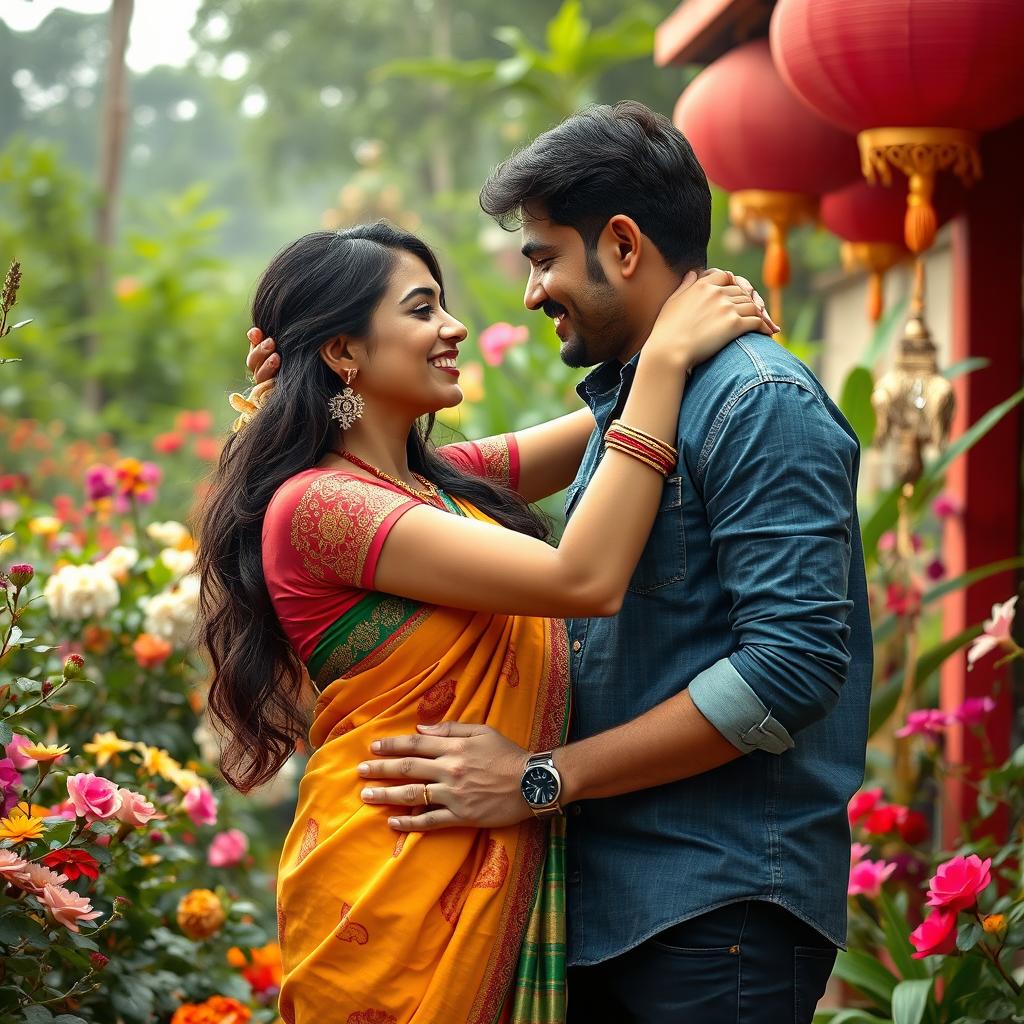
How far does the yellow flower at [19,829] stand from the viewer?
181 centimetres

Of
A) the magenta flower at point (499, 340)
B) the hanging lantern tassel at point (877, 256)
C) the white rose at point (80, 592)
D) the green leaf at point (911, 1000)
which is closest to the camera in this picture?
the green leaf at point (911, 1000)

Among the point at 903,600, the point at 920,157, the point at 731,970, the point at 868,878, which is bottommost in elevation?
the point at 868,878

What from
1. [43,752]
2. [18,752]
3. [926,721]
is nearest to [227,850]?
[18,752]

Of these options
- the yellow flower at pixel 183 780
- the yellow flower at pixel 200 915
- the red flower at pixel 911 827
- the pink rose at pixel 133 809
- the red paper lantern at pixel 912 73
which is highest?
the red paper lantern at pixel 912 73

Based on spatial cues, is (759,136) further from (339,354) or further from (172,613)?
(172,613)

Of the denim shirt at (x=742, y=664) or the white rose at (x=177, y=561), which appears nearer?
the denim shirt at (x=742, y=664)

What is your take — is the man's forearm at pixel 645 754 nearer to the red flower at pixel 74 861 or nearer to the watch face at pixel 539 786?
the watch face at pixel 539 786

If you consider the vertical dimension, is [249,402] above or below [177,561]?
above

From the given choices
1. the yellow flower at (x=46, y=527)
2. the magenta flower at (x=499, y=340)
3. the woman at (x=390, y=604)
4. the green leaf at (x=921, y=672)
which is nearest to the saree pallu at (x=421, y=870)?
the woman at (x=390, y=604)

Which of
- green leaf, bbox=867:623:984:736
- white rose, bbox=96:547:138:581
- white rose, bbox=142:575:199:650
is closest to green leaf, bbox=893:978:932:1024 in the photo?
green leaf, bbox=867:623:984:736

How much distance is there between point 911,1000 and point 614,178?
4.66ft

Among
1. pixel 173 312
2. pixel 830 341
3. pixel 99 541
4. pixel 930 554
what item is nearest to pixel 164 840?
pixel 99 541

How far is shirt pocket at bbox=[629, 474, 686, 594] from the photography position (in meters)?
1.69

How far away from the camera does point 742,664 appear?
157cm
